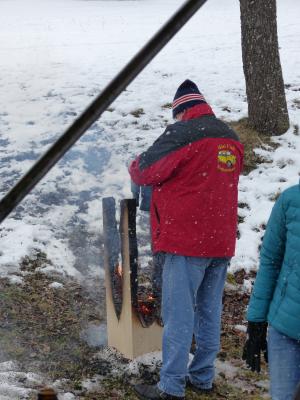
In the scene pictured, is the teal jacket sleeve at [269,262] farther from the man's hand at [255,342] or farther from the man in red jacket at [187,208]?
the man in red jacket at [187,208]

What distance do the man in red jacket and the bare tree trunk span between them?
4978 mm

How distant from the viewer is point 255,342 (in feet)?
10.8

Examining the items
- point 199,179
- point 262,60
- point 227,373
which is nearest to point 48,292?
point 227,373

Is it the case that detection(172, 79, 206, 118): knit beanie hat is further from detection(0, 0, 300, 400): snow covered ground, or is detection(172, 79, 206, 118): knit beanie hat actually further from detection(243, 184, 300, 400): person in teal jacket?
detection(243, 184, 300, 400): person in teal jacket

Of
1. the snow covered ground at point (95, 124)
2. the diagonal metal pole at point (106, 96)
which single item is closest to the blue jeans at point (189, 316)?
the snow covered ground at point (95, 124)

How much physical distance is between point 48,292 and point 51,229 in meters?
1.19

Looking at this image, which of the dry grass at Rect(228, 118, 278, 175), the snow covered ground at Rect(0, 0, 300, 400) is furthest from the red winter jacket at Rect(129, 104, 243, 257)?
the dry grass at Rect(228, 118, 278, 175)

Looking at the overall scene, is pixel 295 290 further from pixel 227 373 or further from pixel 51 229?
pixel 51 229

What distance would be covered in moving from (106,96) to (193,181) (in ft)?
10.0

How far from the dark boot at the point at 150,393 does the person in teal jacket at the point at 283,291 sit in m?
1.42

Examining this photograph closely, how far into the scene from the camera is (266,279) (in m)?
3.14

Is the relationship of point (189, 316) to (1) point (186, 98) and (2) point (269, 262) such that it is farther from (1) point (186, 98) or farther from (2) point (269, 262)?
(1) point (186, 98)

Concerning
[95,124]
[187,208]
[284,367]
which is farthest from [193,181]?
[95,124]

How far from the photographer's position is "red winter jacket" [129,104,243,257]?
155 inches
